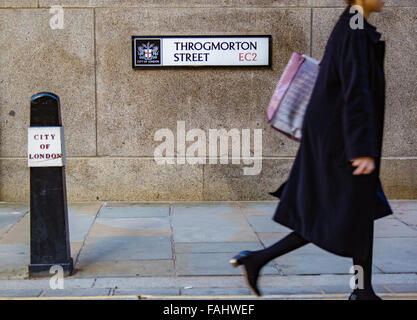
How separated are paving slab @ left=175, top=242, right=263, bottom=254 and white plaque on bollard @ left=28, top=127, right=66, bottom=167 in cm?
142

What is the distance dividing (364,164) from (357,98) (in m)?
0.37

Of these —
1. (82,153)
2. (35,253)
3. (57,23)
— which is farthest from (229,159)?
(35,253)

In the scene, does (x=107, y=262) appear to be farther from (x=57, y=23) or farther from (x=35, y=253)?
(x=57, y=23)

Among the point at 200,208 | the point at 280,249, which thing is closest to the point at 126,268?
the point at 280,249

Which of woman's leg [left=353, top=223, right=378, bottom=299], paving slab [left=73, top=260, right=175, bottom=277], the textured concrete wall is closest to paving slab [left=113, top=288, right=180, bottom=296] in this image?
paving slab [left=73, top=260, right=175, bottom=277]

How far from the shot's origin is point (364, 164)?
3.03 metres

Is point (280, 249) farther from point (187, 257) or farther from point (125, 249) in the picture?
point (125, 249)

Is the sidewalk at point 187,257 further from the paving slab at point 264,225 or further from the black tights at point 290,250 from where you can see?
the black tights at point 290,250

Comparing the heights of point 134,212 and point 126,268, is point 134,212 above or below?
above

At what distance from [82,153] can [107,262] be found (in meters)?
2.81

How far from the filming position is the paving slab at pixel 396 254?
177 inches

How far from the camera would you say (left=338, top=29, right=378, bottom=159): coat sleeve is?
3.02 metres

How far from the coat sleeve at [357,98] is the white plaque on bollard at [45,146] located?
7.35ft

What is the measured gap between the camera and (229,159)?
23.5 ft
